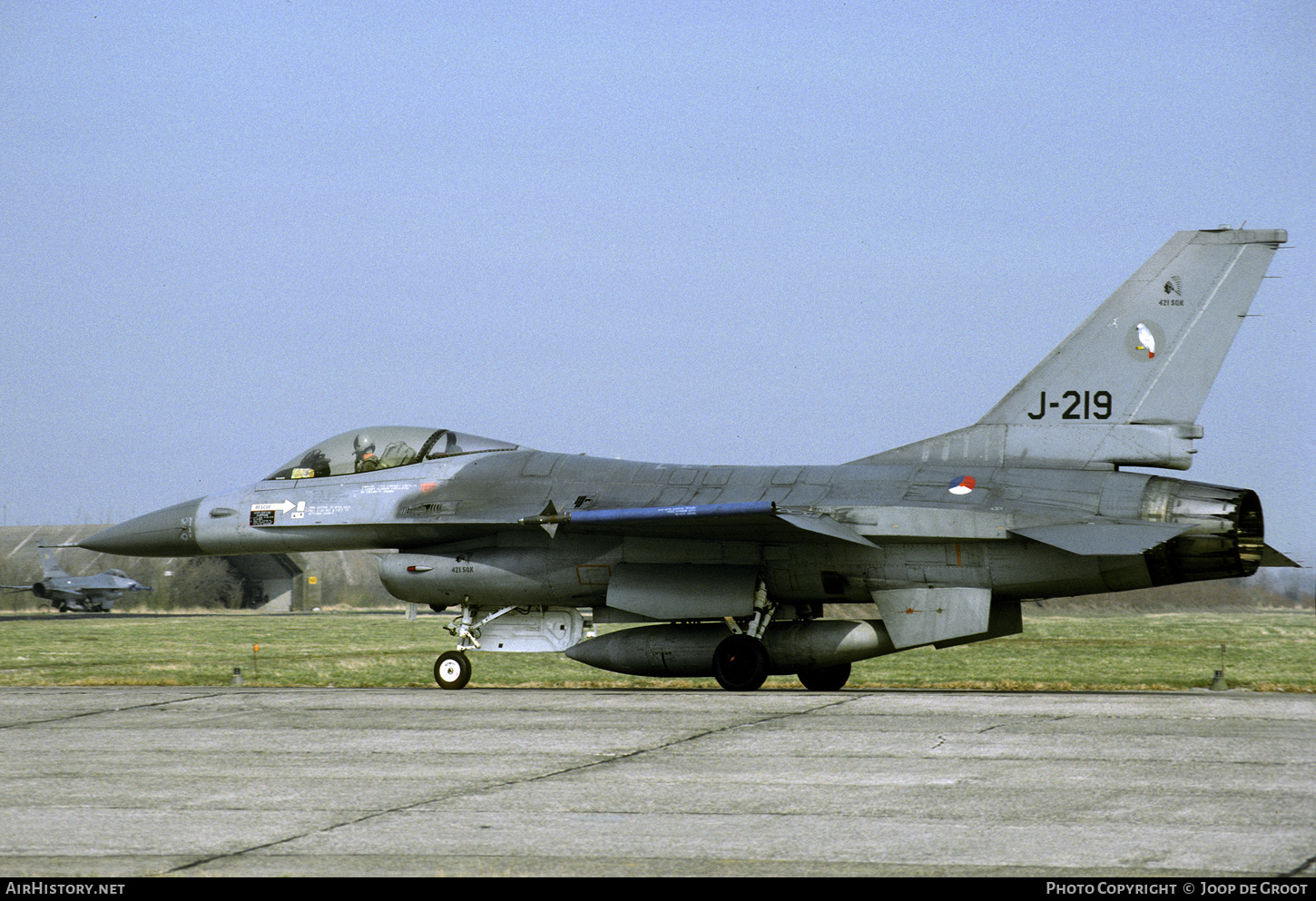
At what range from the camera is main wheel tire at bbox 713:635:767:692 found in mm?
14562

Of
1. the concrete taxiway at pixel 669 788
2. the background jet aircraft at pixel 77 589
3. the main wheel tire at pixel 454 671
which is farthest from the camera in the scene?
the background jet aircraft at pixel 77 589

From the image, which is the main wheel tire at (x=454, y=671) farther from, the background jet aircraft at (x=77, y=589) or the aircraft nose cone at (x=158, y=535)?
the background jet aircraft at (x=77, y=589)

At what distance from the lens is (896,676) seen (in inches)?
802

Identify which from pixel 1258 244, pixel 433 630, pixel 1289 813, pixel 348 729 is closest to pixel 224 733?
pixel 348 729

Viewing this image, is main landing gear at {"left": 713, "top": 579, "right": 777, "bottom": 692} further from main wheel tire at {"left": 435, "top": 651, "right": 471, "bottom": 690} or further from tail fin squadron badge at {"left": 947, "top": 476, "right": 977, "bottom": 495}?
main wheel tire at {"left": 435, "top": 651, "right": 471, "bottom": 690}

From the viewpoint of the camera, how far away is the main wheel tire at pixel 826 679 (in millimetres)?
15602

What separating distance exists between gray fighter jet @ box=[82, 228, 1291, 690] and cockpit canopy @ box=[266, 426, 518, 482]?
28 millimetres

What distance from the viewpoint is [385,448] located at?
16.9 meters

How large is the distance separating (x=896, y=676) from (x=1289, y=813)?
533 inches

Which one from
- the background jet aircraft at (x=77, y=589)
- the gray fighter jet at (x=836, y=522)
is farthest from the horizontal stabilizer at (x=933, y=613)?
the background jet aircraft at (x=77, y=589)

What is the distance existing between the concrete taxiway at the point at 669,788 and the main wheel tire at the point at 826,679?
2542 mm

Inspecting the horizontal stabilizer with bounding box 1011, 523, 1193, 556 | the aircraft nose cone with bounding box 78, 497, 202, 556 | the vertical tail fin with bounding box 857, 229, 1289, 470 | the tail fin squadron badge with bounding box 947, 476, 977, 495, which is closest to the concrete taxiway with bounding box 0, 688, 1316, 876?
the horizontal stabilizer with bounding box 1011, 523, 1193, 556
